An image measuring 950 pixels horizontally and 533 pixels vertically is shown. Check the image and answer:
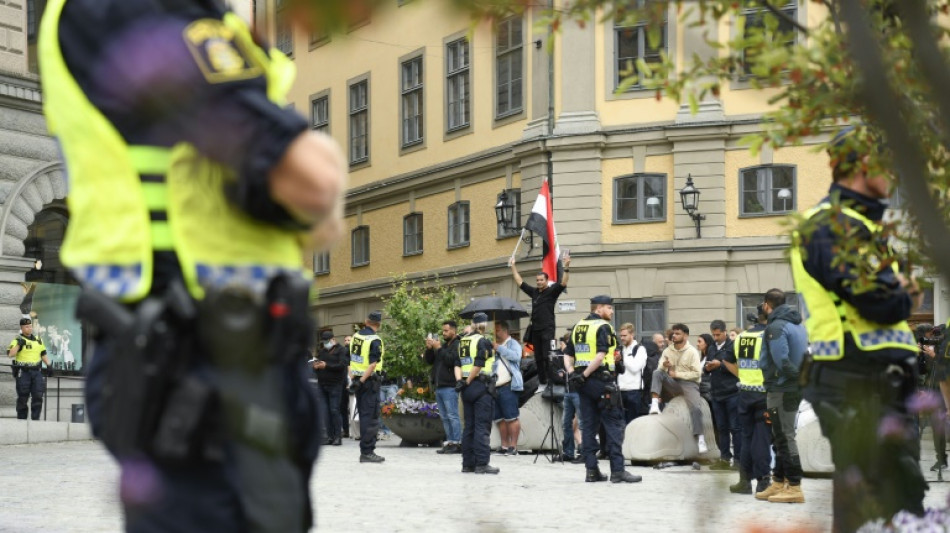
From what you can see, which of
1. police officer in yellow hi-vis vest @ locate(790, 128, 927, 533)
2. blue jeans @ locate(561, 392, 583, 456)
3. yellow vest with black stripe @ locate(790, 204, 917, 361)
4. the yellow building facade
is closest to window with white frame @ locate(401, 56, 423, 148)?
the yellow building facade

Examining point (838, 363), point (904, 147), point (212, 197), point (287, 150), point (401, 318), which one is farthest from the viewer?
point (401, 318)

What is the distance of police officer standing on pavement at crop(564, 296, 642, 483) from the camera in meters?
15.4

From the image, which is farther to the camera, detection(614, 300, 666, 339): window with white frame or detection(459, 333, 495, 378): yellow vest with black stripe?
detection(614, 300, 666, 339): window with white frame

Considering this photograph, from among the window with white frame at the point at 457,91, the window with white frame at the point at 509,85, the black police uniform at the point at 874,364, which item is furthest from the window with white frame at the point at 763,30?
the window with white frame at the point at 457,91

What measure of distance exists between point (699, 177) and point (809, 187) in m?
2.43

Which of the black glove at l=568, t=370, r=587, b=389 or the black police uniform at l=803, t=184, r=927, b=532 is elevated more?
the black police uniform at l=803, t=184, r=927, b=532

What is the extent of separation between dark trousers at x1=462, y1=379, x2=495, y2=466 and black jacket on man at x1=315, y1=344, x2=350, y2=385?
6.53 meters

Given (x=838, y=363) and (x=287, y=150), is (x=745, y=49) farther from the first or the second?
(x=838, y=363)

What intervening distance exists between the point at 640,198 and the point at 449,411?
13.4 meters

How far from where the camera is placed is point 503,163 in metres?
36.6

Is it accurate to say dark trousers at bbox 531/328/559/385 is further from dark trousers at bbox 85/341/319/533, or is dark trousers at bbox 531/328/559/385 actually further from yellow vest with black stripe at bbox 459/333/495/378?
dark trousers at bbox 85/341/319/533

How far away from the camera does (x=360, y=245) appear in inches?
1700

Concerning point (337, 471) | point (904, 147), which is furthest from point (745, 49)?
point (337, 471)

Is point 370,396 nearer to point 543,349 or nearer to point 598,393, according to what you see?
point 543,349
